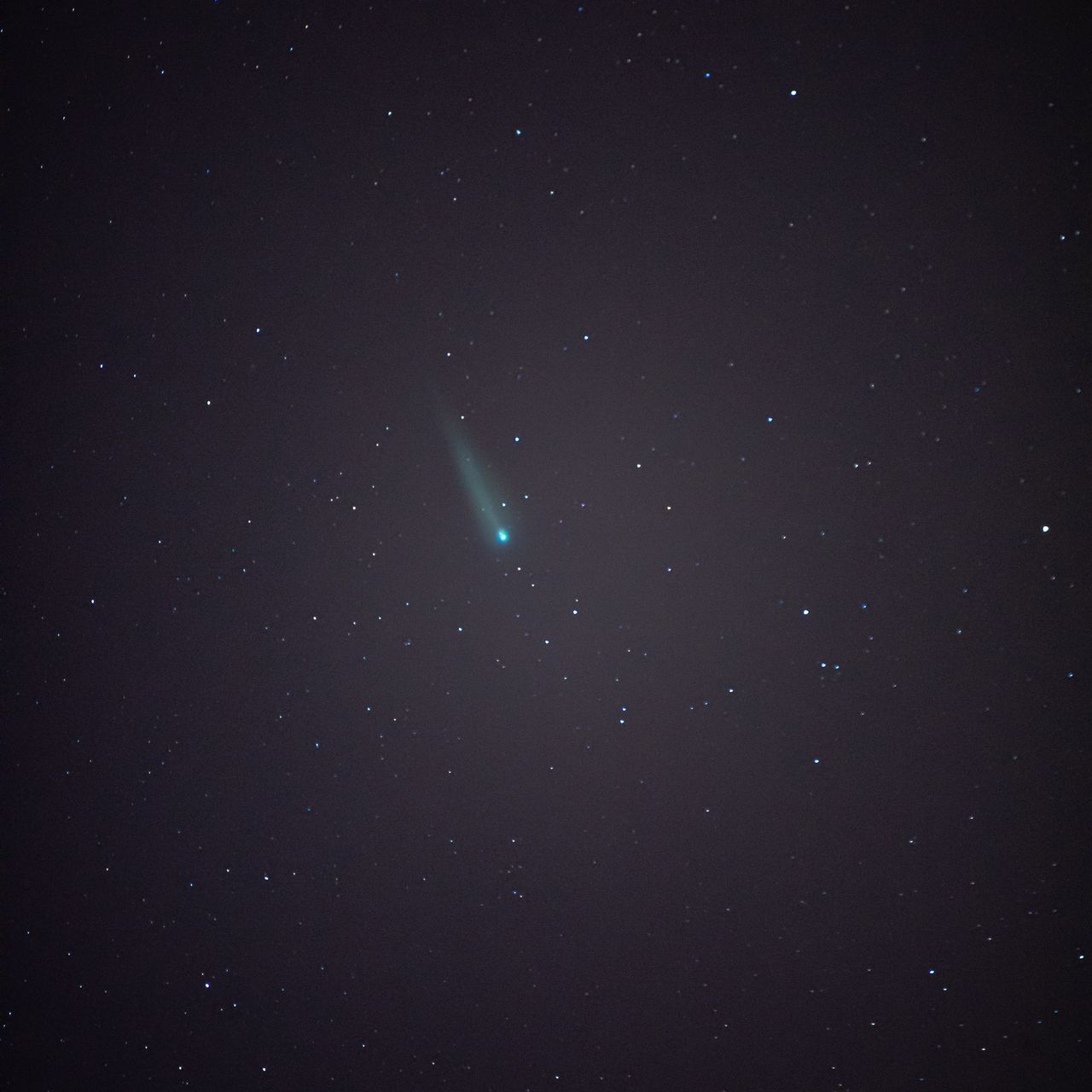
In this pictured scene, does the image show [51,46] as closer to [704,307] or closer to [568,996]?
[704,307]

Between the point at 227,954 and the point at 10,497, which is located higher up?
the point at 10,497

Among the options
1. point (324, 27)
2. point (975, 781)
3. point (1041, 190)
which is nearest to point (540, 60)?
point (324, 27)

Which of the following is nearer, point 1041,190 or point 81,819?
point 1041,190

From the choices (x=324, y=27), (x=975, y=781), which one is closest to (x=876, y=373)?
(x=975, y=781)

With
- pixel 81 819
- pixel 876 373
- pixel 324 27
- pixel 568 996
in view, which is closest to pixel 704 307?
pixel 876 373

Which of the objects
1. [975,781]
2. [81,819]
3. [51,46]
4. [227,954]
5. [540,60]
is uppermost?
[51,46]

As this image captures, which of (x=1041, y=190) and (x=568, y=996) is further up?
(x=1041, y=190)

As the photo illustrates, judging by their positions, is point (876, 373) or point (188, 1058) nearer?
point (876, 373)

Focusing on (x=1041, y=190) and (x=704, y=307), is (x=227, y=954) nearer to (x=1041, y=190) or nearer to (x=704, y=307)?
(x=704, y=307)

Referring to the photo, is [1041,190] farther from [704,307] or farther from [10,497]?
[10,497]
